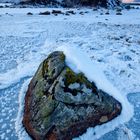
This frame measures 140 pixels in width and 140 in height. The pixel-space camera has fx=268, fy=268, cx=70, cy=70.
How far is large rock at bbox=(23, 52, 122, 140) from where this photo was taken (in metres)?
3.99

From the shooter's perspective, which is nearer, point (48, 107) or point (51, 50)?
point (48, 107)

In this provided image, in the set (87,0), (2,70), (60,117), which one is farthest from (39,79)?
Answer: (87,0)

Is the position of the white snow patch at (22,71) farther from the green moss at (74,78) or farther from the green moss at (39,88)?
the green moss at (74,78)

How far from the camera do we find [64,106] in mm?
4145

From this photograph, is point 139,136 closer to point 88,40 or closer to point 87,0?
point 88,40

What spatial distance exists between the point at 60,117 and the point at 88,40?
6972mm

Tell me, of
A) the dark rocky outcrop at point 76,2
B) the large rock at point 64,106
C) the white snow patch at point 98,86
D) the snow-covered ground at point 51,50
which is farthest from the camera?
the dark rocky outcrop at point 76,2

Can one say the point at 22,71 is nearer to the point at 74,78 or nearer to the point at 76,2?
the point at 74,78

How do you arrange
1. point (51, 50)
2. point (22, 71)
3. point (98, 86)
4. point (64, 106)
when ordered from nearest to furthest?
point (64, 106), point (98, 86), point (22, 71), point (51, 50)

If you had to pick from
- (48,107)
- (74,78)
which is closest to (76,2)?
(74,78)

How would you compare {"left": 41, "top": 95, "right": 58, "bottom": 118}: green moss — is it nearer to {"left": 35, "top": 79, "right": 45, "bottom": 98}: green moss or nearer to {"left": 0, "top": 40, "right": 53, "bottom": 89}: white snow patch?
{"left": 35, "top": 79, "right": 45, "bottom": 98}: green moss

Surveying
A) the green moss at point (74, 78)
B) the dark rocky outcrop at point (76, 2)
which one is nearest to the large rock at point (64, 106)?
the green moss at point (74, 78)

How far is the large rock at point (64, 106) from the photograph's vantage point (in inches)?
157

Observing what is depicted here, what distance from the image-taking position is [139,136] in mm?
4168
